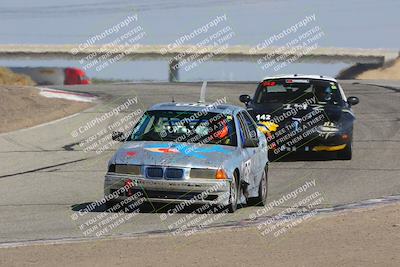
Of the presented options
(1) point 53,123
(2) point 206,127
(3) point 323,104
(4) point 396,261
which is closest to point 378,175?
(3) point 323,104

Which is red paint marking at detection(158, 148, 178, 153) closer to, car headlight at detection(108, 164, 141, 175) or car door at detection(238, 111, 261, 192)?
car headlight at detection(108, 164, 141, 175)

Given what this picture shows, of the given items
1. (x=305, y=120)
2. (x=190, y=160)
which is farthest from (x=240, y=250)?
(x=305, y=120)

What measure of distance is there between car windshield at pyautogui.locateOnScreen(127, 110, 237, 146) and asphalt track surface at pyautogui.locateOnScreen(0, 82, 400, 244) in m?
0.96

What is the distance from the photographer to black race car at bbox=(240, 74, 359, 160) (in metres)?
17.5

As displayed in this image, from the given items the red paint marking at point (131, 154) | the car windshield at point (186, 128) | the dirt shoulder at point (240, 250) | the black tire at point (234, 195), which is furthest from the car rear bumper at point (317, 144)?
the dirt shoulder at point (240, 250)

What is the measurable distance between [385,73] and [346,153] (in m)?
72.9

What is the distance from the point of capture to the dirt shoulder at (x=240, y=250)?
810 cm

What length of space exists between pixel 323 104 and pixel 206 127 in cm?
645

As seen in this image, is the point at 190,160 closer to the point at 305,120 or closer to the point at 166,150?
the point at 166,150

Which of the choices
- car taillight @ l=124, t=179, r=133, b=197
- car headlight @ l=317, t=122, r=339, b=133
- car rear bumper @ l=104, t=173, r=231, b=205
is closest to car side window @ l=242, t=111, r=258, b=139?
car rear bumper @ l=104, t=173, r=231, b=205

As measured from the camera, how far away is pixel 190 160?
11.2 meters

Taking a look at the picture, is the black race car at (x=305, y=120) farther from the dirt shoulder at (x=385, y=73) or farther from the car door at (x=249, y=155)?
the dirt shoulder at (x=385, y=73)

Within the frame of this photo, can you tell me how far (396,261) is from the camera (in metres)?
8.12

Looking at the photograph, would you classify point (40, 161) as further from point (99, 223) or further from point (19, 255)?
point (19, 255)
